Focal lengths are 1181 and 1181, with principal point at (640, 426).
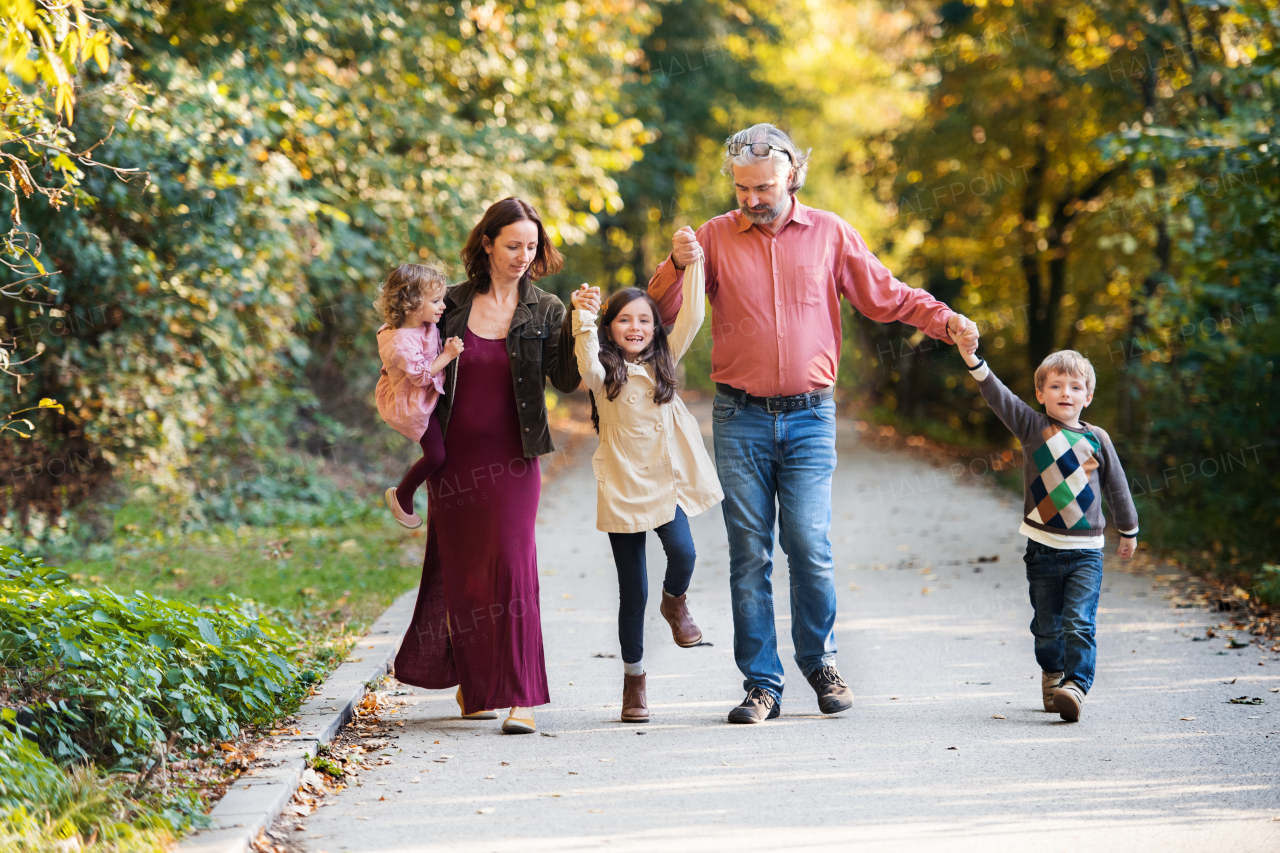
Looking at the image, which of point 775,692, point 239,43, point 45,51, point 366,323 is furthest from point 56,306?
point 775,692

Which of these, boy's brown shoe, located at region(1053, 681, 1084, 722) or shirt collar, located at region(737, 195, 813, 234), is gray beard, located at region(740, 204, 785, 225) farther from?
boy's brown shoe, located at region(1053, 681, 1084, 722)

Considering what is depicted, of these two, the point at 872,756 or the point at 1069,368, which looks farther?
the point at 1069,368

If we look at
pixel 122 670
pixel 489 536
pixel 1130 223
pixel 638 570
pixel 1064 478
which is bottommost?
pixel 122 670

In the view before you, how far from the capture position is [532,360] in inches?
201

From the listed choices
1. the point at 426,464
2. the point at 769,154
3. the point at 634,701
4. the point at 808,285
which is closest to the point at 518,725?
the point at 634,701

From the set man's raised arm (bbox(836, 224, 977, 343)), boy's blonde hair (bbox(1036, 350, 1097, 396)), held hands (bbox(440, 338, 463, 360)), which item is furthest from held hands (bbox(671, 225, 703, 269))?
boy's blonde hair (bbox(1036, 350, 1097, 396))

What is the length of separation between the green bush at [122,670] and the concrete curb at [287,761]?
19 centimetres

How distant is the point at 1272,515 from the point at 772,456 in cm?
567

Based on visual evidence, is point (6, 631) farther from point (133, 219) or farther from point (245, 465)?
point (245, 465)

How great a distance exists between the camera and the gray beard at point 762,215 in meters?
5.02

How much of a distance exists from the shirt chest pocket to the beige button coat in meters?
0.42

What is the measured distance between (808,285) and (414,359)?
5.56ft

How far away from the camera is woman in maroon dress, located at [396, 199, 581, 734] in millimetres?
5020

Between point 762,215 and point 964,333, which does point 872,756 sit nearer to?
point 964,333
